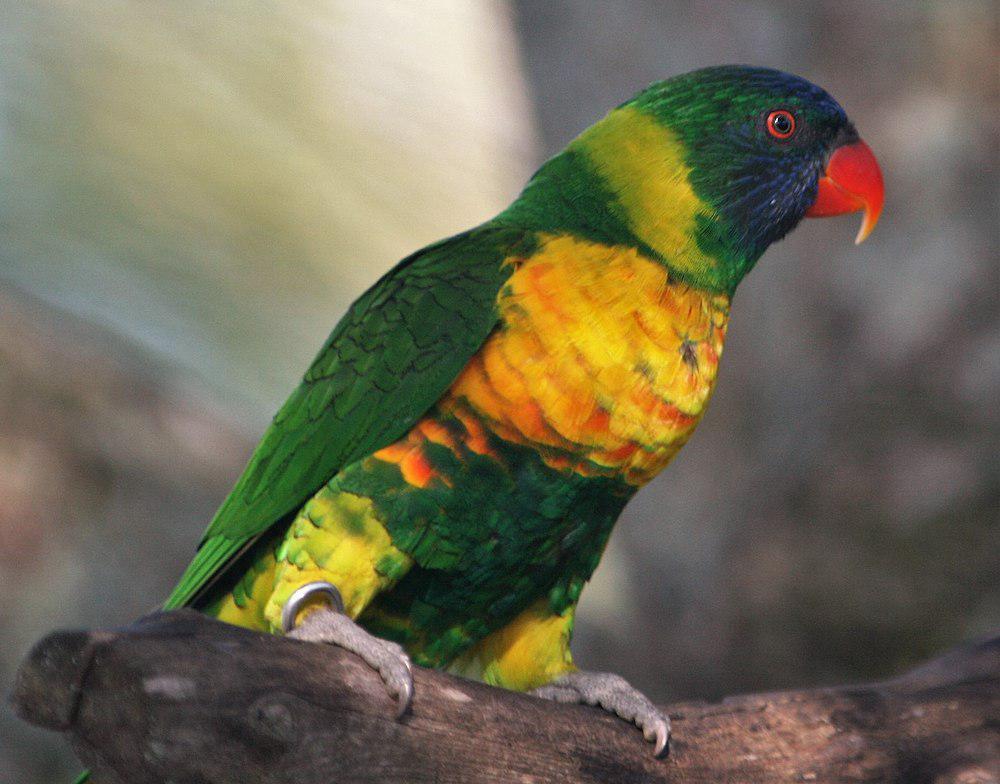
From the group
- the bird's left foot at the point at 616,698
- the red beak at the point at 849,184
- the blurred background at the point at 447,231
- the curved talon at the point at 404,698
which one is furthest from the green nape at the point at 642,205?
the blurred background at the point at 447,231

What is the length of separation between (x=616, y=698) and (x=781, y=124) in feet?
4.50

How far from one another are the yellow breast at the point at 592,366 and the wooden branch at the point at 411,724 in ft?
A: 1.69

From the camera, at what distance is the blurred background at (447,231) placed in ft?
13.4

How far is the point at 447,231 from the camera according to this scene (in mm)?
6465

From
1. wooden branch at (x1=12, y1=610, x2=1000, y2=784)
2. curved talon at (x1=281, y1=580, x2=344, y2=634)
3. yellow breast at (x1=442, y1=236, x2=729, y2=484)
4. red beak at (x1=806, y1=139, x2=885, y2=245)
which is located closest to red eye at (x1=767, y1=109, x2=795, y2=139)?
red beak at (x1=806, y1=139, x2=885, y2=245)

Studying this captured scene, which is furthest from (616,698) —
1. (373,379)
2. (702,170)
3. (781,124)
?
(781,124)

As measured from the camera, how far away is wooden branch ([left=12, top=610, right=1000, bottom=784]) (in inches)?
58.1

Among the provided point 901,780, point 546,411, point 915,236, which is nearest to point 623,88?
point 915,236

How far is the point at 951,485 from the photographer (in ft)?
13.1

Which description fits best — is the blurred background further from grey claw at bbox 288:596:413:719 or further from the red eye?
grey claw at bbox 288:596:413:719

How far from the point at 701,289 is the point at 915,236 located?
2203 mm

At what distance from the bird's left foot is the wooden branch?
3 cm

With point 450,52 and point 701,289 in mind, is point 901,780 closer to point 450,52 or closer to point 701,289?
point 701,289

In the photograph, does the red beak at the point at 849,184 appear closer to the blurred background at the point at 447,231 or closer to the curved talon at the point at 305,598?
the curved talon at the point at 305,598
